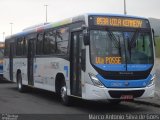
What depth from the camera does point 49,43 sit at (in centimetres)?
1877

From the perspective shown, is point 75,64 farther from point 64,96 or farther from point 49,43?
point 49,43

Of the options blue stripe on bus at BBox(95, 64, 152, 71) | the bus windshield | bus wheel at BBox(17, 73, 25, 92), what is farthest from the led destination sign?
bus wheel at BBox(17, 73, 25, 92)

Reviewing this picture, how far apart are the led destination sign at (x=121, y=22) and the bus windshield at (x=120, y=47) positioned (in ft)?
0.81

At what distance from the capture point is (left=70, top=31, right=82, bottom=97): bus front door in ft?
51.2

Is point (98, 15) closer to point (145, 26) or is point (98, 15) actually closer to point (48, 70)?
point (145, 26)

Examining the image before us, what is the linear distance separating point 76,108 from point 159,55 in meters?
48.9

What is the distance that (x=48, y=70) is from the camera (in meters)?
18.8

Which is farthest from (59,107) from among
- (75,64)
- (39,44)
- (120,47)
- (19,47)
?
(19,47)

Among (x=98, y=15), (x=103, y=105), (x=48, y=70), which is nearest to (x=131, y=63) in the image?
(x=98, y=15)

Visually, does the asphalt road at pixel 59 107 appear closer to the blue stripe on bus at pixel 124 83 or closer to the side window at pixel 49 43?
the blue stripe on bus at pixel 124 83

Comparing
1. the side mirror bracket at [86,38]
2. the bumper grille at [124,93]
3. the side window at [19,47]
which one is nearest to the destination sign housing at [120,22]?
the side mirror bracket at [86,38]

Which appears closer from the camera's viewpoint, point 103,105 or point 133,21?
point 133,21

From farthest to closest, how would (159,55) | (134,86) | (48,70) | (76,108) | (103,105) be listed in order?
(159,55) → (48,70) → (103,105) → (76,108) → (134,86)

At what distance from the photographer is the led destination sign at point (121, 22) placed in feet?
49.5
